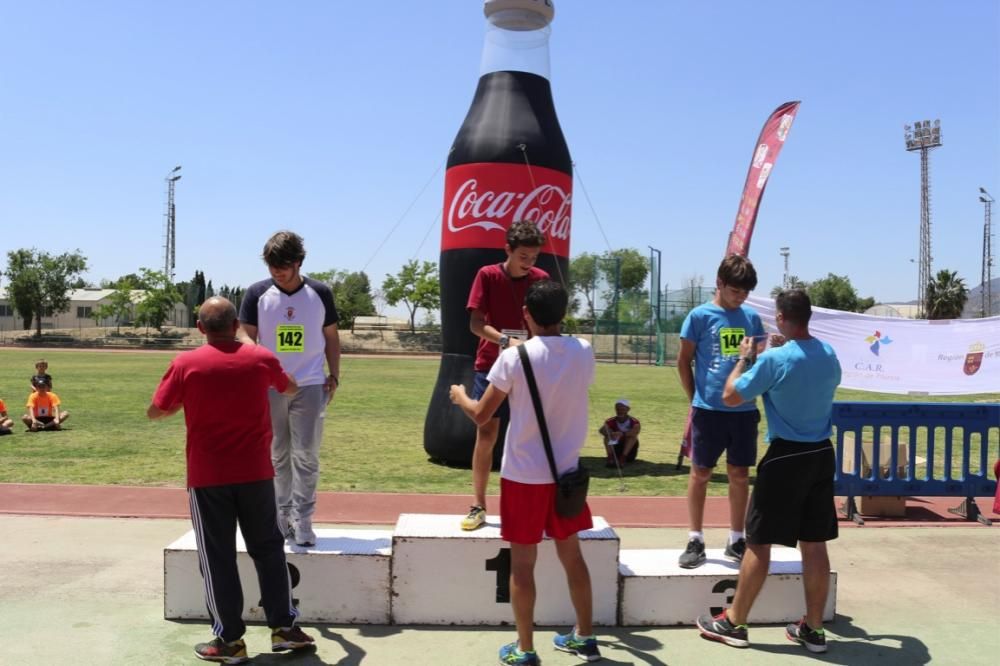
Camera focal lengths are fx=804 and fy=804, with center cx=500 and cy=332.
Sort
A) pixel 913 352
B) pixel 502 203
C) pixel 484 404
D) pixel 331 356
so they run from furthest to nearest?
pixel 913 352, pixel 502 203, pixel 331 356, pixel 484 404

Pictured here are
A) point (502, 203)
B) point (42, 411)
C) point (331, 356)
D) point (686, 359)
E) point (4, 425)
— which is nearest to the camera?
point (686, 359)

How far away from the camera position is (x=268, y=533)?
4035 mm

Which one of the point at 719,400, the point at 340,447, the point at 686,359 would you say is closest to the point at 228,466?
the point at 686,359

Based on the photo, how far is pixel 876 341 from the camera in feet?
44.2

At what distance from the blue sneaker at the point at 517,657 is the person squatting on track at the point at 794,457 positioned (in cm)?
121

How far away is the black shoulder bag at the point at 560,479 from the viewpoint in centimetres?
370

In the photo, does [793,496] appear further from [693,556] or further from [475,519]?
[475,519]

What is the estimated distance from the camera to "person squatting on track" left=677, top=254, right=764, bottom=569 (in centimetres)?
485

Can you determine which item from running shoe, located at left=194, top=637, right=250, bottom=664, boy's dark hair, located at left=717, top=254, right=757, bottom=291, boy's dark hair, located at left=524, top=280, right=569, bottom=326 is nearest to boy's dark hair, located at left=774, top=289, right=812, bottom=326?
boy's dark hair, located at left=717, top=254, right=757, bottom=291

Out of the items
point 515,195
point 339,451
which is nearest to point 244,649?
point 515,195

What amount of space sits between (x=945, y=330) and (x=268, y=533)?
13453 millimetres

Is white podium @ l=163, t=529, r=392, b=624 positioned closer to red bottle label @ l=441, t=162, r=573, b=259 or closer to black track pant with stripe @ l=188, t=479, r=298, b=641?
black track pant with stripe @ l=188, t=479, r=298, b=641

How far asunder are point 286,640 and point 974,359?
45.4 feet

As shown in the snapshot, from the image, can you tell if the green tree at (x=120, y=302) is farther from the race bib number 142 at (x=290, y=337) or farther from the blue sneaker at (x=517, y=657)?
the blue sneaker at (x=517, y=657)
